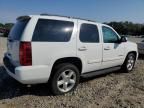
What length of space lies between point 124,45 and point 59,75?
3.01 metres

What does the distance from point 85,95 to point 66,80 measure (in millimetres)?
595

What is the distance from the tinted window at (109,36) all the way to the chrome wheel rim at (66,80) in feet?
5.28

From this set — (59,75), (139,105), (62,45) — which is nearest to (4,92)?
(59,75)

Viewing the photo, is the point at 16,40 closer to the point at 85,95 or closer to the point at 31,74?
the point at 31,74

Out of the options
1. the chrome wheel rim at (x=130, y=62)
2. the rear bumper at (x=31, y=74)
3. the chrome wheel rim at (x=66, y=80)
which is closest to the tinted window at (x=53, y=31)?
the rear bumper at (x=31, y=74)

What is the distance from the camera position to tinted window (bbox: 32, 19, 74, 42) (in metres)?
4.56

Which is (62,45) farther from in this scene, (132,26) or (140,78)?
(132,26)

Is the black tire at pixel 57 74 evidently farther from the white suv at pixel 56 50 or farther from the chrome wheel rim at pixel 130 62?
the chrome wheel rim at pixel 130 62

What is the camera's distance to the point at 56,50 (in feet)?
15.6

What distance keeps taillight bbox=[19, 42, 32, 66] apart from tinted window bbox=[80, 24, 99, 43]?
149 centimetres

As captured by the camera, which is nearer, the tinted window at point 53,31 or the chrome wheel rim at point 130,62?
the tinted window at point 53,31

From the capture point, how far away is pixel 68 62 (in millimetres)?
5168

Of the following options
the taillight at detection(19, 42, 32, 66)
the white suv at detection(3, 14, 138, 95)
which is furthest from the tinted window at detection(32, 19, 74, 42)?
the taillight at detection(19, 42, 32, 66)

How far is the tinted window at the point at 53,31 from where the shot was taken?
15.0ft
